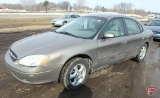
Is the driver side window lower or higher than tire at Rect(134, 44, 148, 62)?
higher

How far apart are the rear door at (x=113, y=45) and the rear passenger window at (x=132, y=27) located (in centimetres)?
33

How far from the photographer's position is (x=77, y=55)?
3729mm

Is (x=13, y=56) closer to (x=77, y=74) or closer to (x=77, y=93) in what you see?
(x=77, y=74)

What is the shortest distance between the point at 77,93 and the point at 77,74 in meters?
0.42

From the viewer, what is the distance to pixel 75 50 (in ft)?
11.9

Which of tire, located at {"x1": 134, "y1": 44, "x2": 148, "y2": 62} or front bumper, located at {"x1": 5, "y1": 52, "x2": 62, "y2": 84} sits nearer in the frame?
front bumper, located at {"x1": 5, "y1": 52, "x2": 62, "y2": 84}

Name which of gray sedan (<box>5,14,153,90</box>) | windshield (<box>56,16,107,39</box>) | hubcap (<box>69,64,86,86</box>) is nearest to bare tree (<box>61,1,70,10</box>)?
windshield (<box>56,16,107,39</box>)

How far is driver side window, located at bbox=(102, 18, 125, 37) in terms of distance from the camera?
14.4ft

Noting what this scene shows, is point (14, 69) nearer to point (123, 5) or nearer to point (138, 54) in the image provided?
point (138, 54)

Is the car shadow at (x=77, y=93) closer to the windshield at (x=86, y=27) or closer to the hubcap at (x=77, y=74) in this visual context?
the hubcap at (x=77, y=74)

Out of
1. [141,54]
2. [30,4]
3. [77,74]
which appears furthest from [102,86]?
[30,4]

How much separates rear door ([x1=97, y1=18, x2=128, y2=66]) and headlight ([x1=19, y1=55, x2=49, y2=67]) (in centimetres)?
139

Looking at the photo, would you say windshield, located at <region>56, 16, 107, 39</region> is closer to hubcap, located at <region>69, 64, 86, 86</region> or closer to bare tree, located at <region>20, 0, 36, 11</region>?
hubcap, located at <region>69, 64, 86, 86</region>

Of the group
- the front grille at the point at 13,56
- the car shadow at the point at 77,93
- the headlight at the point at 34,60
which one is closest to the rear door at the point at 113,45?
the car shadow at the point at 77,93
